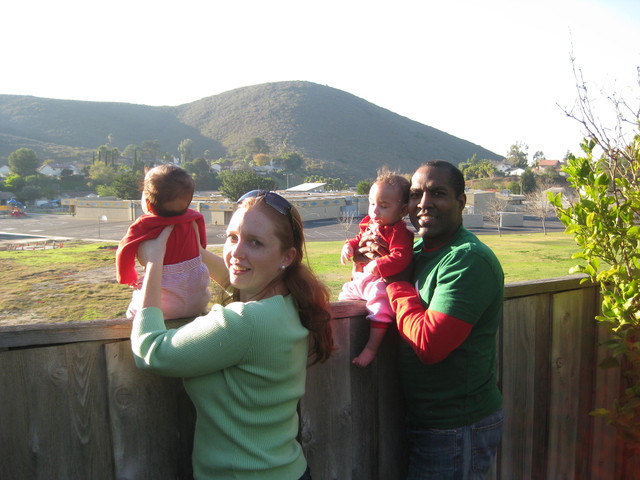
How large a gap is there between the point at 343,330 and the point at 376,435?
1.57ft

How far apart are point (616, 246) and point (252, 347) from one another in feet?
6.26

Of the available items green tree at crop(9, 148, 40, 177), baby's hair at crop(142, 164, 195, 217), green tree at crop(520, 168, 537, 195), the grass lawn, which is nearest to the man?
baby's hair at crop(142, 164, 195, 217)

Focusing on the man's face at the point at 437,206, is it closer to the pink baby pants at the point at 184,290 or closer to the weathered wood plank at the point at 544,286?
the weathered wood plank at the point at 544,286

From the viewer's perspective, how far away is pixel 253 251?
166 centimetres

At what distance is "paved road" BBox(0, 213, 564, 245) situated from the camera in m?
46.4

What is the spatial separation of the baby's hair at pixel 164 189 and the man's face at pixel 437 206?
3.02 feet

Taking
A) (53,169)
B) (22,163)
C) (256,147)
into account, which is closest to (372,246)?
(22,163)

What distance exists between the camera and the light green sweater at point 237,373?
4.83 ft

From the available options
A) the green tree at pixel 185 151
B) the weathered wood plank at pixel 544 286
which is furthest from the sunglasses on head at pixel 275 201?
the green tree at pixel 185 151

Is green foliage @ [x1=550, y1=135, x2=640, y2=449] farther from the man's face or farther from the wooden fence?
the man's face

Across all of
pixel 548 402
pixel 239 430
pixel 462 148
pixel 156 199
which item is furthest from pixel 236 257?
pixel 462 148

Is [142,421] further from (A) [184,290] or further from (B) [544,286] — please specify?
(B) [544,286]

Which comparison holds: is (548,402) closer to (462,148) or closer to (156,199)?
(156,199)

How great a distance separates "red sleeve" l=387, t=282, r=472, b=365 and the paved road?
3789 centimetres
